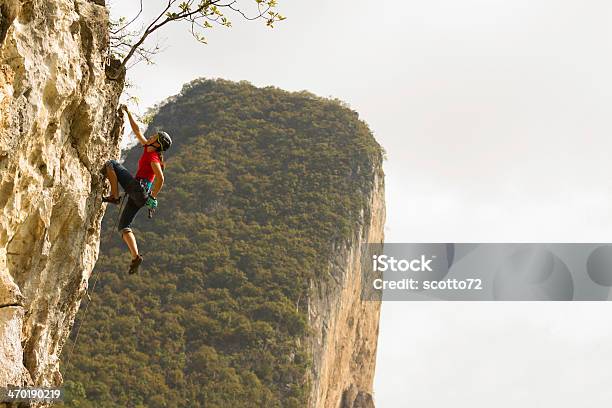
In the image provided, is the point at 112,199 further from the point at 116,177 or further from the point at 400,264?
the point at 400,264

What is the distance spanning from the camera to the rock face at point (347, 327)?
43.2 meters

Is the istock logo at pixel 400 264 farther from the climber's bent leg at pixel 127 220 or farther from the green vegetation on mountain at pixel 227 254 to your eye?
the climber's bent leg at pixel 127 220

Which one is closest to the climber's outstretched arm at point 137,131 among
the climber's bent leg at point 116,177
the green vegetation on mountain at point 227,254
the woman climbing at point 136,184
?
the woman climbing at point 136,184

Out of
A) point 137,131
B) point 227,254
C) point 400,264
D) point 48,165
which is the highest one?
point 400,264

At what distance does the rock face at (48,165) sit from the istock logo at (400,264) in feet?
140

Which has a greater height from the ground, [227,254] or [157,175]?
[227,254]

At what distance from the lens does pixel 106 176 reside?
31.3 ft

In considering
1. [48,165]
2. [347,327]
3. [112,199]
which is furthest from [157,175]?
[347,327]

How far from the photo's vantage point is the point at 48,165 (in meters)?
7.87

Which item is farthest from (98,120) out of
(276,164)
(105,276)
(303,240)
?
(276,164)

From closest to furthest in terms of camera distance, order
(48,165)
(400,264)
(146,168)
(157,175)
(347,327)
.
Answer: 1. (48,165)
2. (157,175)
3. (146,168)
4. (347,327)
5. (400,264)

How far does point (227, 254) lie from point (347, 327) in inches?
387

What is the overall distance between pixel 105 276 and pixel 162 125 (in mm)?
20952

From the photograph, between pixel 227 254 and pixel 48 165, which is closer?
pixel 48 165
